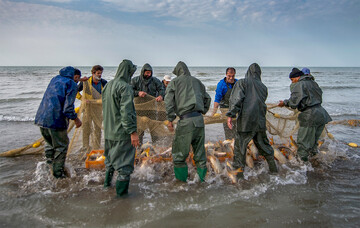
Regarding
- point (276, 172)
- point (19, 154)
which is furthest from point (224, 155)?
point (19, 154)

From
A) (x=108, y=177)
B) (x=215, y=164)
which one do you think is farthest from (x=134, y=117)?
(x=215, y=164)

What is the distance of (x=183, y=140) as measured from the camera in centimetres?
436

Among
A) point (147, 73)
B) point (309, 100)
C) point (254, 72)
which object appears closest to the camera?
point (254, 72)

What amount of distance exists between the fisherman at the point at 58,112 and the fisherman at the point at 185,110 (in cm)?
170

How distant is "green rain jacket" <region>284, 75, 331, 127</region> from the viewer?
5.24 meters

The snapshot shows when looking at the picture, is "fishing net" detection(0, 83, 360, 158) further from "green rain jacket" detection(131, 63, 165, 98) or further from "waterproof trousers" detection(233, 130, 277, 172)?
"waterproof trousers" detection(233, 130, 277, 172)

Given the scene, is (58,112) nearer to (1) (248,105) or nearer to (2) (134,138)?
(2) (134,138)

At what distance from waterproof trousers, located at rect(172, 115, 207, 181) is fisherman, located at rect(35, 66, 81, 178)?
189 cm

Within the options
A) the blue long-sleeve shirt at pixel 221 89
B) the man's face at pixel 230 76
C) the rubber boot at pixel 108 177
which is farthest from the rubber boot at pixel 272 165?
the rubber boot at pixel 108 177

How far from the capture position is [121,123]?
3.80 metres

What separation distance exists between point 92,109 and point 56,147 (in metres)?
1.36

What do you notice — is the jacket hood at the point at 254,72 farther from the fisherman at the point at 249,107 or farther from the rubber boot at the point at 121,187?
the rubber boot at the point at 121,187

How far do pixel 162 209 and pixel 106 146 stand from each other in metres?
1.36

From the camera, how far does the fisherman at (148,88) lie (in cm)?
591
